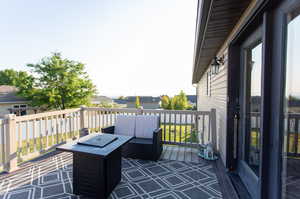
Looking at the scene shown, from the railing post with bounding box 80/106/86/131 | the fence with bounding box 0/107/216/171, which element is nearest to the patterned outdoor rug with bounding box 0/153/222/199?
the fence with bounding box 0/107/216/171

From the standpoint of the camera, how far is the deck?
214 centimetres

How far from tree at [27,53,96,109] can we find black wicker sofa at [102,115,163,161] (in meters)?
15.0

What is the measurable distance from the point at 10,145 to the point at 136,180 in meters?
2.51

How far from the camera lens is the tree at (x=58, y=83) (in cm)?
1564

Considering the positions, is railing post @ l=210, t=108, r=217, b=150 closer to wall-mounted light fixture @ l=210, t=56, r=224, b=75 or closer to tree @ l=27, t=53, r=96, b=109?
wall-mounted light fixture @ l=210, t=56, r=224, b=75

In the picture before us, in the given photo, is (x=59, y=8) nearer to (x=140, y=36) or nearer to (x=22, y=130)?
(x=140, y=36)

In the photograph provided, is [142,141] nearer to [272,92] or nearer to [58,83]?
[272,92]

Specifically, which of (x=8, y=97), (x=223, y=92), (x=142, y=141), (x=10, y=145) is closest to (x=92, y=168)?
(x=142, y=141)

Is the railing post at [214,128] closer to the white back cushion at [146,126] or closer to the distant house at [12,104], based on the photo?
the white back cushion at [146,126]

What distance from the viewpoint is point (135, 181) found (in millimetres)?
2471

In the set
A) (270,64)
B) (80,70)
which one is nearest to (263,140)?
(270,64)

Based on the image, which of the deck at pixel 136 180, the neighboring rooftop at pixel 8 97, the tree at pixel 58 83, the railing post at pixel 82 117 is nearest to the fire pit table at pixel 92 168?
the deck at pixel 136 180

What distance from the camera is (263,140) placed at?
4.82ft

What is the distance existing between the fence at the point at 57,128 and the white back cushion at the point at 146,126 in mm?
519
